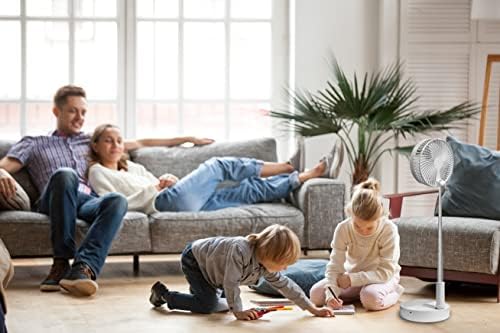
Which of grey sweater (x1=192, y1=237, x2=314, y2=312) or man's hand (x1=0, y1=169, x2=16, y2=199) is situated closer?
grey sweater (x1=192, y1=237, x2=314, y2=312)

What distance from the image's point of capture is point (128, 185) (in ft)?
18.6

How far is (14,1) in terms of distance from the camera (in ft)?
22.0

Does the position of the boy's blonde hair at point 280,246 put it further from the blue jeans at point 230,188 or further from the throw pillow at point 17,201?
the throw pillow at point 17,201

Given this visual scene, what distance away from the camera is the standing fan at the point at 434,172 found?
448 cm

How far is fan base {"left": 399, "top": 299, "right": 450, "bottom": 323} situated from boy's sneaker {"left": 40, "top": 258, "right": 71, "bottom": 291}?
174 cm

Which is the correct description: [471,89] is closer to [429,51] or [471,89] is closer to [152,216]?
[429,51]

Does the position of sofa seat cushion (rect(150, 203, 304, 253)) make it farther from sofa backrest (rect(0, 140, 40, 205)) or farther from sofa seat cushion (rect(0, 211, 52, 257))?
sofa backrest (rect(0, 140, 40, 205))

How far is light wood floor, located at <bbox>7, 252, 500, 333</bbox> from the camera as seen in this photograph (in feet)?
13.8

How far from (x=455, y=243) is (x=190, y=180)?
1.59 m

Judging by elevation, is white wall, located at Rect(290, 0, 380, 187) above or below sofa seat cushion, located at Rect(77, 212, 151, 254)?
above

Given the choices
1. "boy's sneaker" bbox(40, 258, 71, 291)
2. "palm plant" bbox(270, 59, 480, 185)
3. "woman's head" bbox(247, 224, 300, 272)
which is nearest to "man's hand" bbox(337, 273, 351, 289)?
"woman's head" bbox(247, 224, 300, 272)

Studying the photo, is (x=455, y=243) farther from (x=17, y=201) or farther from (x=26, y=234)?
(x=17, y=201)

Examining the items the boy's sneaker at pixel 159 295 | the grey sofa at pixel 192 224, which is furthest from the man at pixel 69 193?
the boy's sneaker at pixel 159 295

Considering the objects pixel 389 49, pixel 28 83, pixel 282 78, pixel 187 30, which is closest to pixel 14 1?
pixel 28 83
